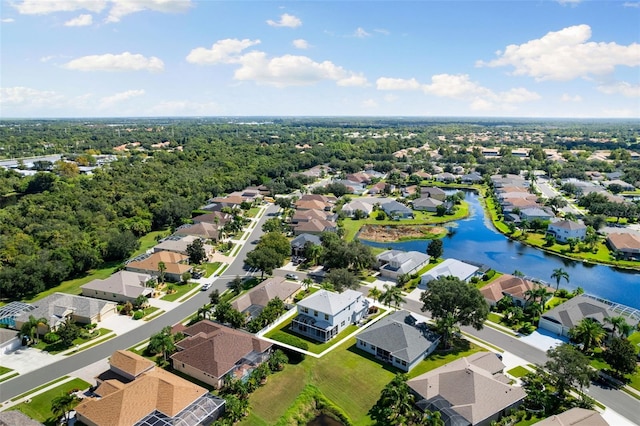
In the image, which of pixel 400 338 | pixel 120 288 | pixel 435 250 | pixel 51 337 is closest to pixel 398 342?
pixel 400 338

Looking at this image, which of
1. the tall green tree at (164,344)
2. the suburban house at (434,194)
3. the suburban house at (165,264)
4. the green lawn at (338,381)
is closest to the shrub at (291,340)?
the green lawn at (338,381)

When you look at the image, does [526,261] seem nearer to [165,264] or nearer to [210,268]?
[210,268]

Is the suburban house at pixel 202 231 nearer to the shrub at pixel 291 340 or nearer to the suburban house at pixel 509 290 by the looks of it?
the shrub at pixel 291 340

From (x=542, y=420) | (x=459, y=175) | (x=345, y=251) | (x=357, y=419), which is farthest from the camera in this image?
(x=459, y=175)

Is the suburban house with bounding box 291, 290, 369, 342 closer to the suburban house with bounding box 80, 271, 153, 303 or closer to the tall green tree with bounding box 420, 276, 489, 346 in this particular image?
the tall green tree with bounding box 420, 276, 489, 346

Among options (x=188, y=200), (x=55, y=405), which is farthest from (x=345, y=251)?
(x=188, y=200)

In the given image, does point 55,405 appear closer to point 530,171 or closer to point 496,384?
point 496,384
